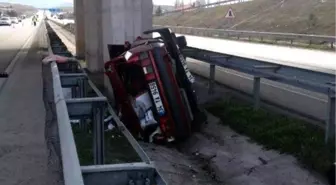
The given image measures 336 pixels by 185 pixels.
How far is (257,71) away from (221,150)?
1719 mm

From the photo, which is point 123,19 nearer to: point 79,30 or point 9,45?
point 79,30

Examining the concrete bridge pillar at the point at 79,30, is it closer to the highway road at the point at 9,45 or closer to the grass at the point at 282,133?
the highway road at the point at 9,45

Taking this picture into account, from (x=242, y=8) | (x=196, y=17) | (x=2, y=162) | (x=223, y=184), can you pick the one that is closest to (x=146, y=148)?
(x=223, y=184)

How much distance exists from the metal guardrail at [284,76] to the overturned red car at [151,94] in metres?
1.37

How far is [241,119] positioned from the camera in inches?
433

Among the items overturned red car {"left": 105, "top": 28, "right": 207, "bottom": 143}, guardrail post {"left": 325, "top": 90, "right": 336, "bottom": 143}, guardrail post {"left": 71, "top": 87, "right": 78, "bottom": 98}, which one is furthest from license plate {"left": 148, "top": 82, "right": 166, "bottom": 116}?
guardrail post {"left": 325, "top": 90, "right": 336, "bottom": 143}

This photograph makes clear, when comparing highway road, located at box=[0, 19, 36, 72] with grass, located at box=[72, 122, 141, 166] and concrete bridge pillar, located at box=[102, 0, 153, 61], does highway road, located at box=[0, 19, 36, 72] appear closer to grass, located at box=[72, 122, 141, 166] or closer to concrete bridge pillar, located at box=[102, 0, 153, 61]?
concrete bridge pillar, located at box=[102, 0, 153, 61]

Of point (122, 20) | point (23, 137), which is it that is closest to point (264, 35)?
point (122, 20)

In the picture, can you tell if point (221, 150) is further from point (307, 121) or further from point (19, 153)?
point (19, 153)

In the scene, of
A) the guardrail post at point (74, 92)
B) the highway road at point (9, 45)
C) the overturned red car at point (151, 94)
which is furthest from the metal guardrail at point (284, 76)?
the highway road at point (9, 45)

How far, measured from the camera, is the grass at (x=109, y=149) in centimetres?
797

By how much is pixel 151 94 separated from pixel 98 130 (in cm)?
501

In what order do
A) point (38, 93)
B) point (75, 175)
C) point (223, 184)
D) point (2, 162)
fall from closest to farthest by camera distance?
point (75, 175) → point (2, 162) → point (223, 184) → point (38, 93)

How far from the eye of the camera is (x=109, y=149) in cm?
948
